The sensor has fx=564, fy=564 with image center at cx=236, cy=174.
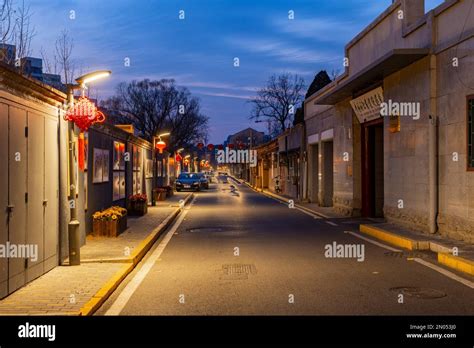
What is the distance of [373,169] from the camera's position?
21.3 m

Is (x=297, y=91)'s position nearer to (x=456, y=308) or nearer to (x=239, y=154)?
(x=239, y=154)

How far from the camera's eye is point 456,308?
7.36 m

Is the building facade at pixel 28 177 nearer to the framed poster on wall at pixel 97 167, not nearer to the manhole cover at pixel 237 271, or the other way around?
the manhole cover at pixel 237 271

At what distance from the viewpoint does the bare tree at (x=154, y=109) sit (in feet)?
242

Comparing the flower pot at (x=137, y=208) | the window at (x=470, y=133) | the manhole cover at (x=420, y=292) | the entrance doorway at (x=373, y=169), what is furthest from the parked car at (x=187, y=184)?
the manhole cover at (x=420, y=292)

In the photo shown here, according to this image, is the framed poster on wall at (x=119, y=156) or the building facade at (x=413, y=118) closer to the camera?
the building facade at (x=413, y=118)

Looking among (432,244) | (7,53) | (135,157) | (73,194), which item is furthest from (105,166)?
(432,244)

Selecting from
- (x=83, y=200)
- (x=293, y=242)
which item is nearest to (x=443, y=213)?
(x=293, y=242)

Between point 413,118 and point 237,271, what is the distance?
8.15 metres

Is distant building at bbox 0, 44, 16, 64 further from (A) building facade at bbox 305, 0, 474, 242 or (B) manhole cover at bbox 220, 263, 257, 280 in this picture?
(A) building facade at bbox 305, 0, 474, 242

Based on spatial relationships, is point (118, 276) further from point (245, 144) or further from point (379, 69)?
point (245, 144)

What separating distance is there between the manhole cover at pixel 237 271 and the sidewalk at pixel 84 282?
5.83ft

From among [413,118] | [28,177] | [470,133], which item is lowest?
[28,177]
